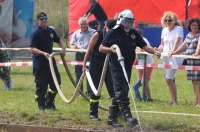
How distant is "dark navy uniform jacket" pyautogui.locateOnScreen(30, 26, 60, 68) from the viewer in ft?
42.8

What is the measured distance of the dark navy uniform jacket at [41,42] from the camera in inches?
513

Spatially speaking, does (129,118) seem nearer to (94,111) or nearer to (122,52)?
(122,52)

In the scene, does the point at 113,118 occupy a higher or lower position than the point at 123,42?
lower

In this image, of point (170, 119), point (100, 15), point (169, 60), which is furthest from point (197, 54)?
point (100, 15)

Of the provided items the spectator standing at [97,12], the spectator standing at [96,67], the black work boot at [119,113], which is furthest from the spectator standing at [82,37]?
the spectator standing at [97,12]

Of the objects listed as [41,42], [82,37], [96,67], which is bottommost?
[96,67]

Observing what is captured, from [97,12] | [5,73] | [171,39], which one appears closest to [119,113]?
[171,39]

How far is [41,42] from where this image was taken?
1310 cm

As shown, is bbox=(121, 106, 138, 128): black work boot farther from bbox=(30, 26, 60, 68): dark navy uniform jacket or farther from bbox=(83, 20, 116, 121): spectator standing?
bbox=(30, 26, 60, 68): dark navy uniform jacket

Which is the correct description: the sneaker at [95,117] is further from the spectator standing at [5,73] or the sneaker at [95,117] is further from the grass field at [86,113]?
the spectator standing at [5,73]

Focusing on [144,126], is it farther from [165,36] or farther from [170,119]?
[165,36]

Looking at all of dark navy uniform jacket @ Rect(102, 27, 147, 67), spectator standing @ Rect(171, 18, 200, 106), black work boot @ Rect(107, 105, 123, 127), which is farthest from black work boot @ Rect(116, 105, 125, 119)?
spectator standing @ Rect(171, 18, 200, 106)

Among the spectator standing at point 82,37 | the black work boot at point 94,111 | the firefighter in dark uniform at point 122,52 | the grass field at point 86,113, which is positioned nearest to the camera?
the firefighter in dark uniform at point 122,52

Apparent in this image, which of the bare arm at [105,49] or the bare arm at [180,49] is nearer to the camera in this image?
the bare arm at [105,49]
